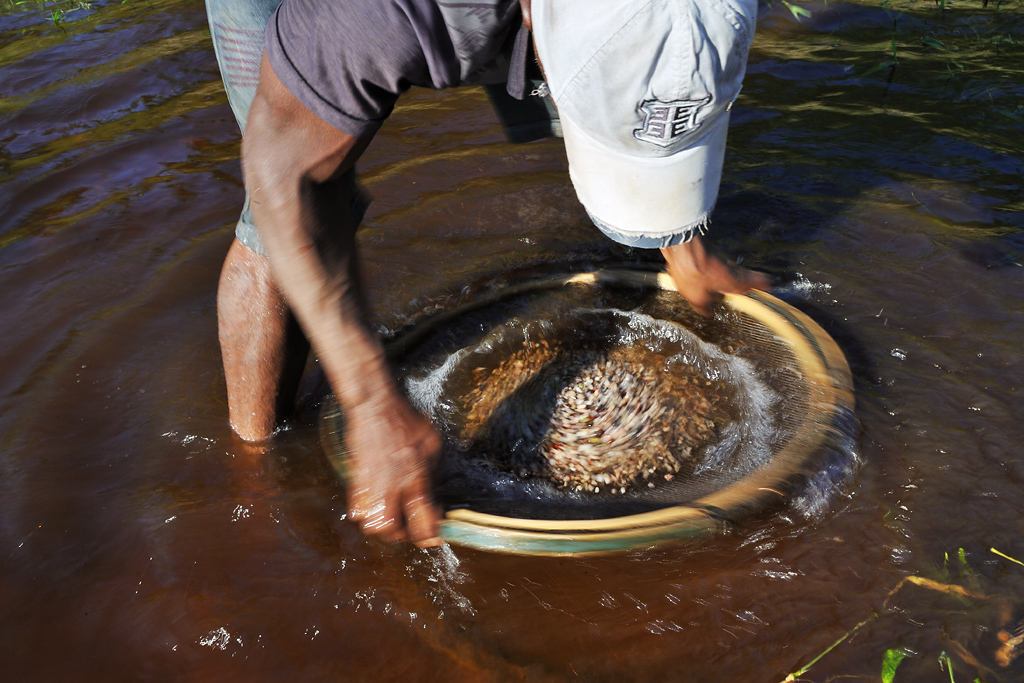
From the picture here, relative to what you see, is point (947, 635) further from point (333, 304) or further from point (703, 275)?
point (333, 304)

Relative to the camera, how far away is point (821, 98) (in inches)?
142

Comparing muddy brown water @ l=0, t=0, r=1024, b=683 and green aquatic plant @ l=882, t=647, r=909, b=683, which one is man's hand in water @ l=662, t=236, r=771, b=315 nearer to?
muddy brown water @ l=0, t=0, r=1024, b=683

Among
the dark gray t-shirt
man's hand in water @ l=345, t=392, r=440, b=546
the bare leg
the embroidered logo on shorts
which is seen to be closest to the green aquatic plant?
man's hand in water @ l=345, t=392, r=440, b=546

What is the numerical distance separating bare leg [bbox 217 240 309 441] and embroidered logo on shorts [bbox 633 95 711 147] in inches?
44.0

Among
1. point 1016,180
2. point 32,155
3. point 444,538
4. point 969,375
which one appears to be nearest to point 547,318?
point 444,538

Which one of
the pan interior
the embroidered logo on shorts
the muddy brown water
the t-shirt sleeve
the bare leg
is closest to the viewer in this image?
the embroidered logo on shorts

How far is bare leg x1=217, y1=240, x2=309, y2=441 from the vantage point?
1916mm

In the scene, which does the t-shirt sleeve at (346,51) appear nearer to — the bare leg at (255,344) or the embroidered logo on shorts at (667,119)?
the embroidered logo on shorts at (667,119)

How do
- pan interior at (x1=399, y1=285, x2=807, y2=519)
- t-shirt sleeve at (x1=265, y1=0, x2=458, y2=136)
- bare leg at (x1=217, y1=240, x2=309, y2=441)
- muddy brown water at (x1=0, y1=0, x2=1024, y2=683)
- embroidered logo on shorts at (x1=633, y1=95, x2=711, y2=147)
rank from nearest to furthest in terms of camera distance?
1. embroidered logo on shorts at (x1=633, y1=95, x2=711, y2=147)
2. t-shirt sleeve at (x1=265, y1=0, x2=458, y2=136)
3. muddy brown water at (x1=0, y1=0, x2=1024, y2=683)
4. pan interior at (x1=399, y1=285, x2=807, y2=519)
5. bare leg at (x1=217, y1=240, x2=309, y2=441)

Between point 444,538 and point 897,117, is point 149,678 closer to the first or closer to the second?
point 444,538

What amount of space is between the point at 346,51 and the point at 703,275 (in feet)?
3.83

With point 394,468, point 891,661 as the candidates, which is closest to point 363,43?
point 394,468

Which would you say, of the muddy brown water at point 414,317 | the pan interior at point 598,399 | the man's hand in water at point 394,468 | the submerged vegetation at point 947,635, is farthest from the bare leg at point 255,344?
the submerged vegetation at point 947,635

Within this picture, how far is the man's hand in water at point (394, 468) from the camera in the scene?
1397mm
